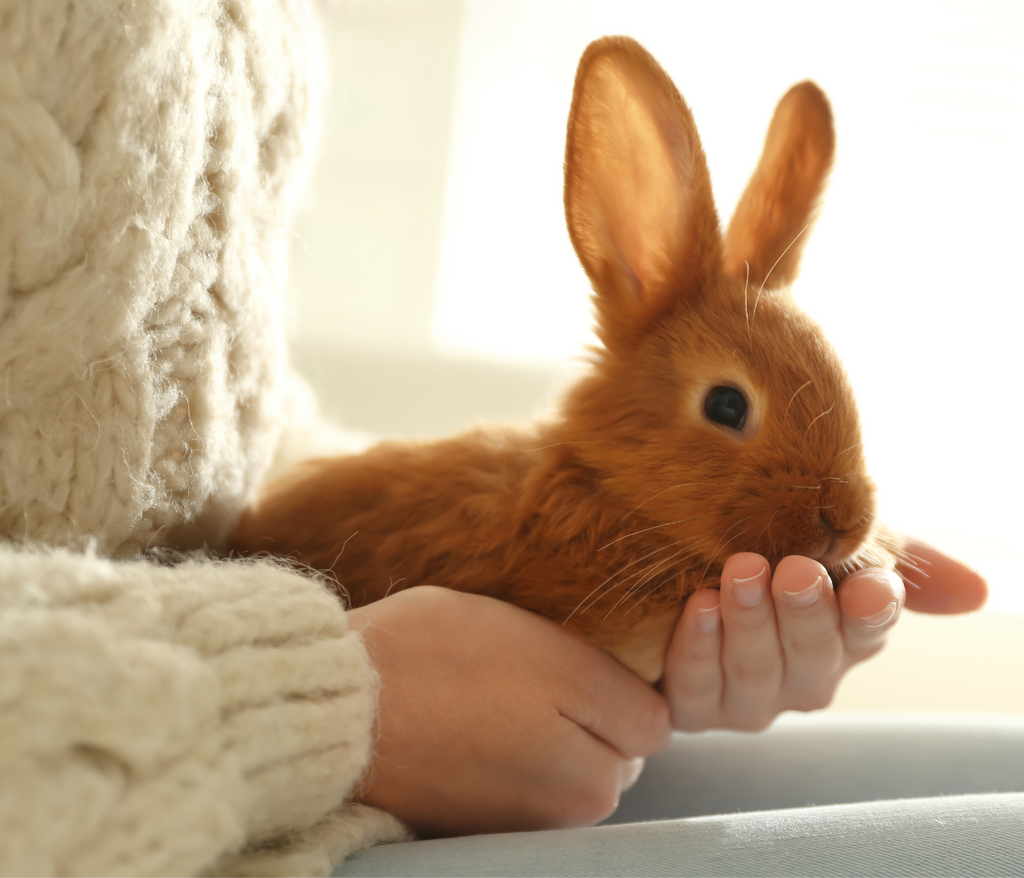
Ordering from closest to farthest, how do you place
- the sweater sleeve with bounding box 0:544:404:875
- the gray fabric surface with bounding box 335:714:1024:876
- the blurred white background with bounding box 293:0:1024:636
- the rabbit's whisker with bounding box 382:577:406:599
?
the sweater sleeve with bounding box 0:544:404:875 → the gray fabric surface with bounding box 335:714:1024:876 → the rabbit's whisker with bounding box 382:577:406:599 → the blurred white background with bounding box 293:0:1024:636

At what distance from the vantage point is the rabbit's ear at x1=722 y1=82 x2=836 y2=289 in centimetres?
85

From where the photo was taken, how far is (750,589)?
633 mm

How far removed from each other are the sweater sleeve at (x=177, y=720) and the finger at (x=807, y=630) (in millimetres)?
328

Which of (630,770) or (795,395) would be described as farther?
(630,770)

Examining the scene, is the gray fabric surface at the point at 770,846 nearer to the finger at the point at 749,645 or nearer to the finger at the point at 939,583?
the finger at the point at 749,645

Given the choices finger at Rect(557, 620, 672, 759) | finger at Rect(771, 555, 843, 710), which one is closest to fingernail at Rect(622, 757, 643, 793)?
finger at Rect(557, 620, 672, 759)

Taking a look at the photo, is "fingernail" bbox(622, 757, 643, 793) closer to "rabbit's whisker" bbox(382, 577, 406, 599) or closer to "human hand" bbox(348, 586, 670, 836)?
"human hand" bbox(348, 586, 670, 836)

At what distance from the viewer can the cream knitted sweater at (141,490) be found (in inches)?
16.6

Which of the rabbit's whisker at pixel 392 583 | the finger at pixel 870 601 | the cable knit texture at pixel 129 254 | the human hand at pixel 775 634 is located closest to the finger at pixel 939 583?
the human hand at pixel 775 634

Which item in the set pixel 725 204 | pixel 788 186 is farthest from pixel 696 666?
pixel 725 204

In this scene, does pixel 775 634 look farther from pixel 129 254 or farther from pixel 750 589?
pixel 129 254

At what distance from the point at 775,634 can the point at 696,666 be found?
0.07 m

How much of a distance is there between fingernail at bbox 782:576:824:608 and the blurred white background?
2.26 feet

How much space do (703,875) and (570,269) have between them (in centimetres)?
142
